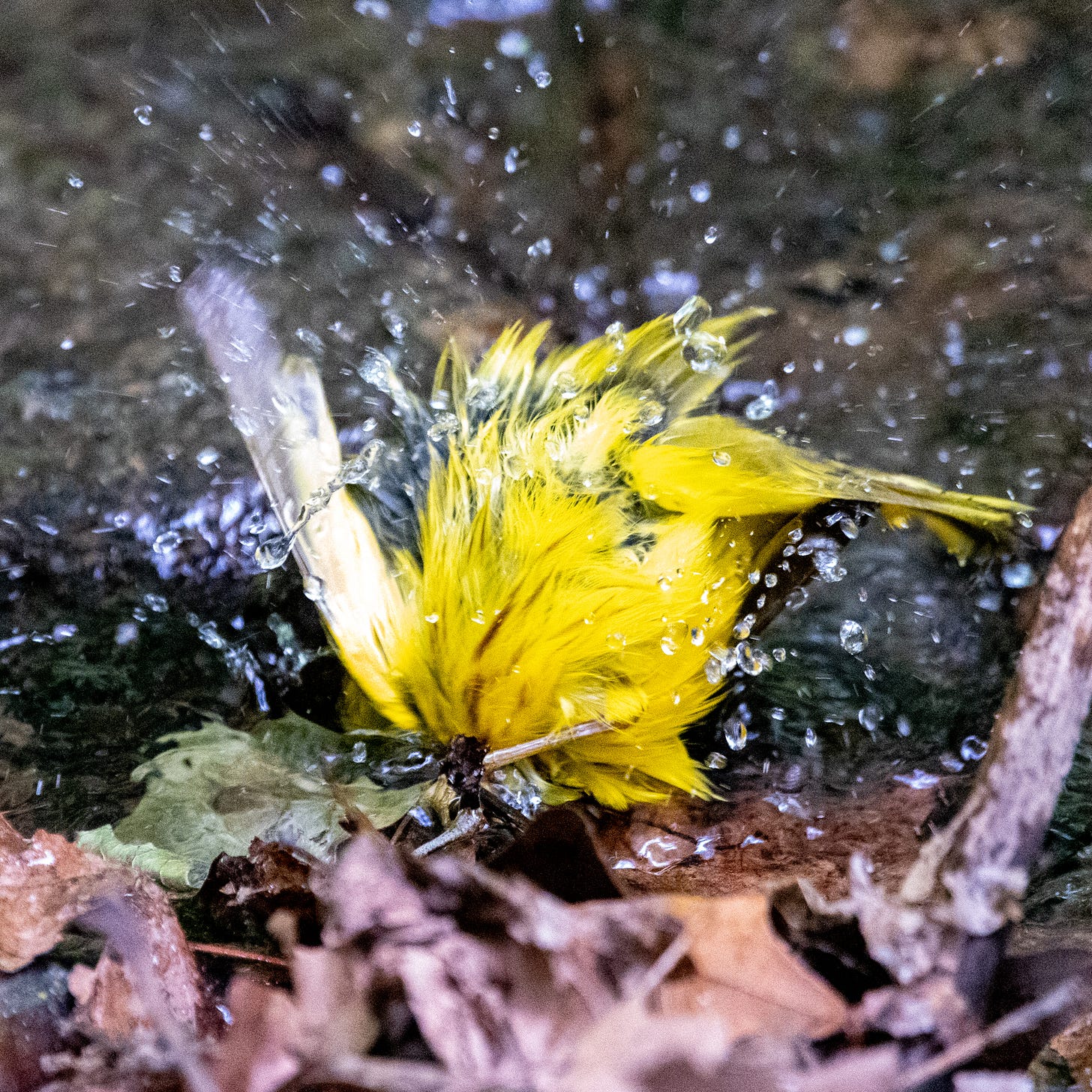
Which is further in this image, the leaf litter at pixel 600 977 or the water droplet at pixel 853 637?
the water droplet at pixel 853 637

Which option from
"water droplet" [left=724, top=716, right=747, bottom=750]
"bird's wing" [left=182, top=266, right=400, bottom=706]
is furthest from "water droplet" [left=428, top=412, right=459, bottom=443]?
"water droplet" [left=724, top=716, right=747, bottom=750]

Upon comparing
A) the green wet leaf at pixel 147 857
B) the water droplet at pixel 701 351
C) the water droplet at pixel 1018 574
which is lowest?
the water droplet at pixel 1018 574

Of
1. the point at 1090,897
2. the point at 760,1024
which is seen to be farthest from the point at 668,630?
the point at 760,1024

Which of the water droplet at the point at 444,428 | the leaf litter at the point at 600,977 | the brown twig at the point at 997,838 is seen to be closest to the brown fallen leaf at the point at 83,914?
the leaf litter at the point at 600,977

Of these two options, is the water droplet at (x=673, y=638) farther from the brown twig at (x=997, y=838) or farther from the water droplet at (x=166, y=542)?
the water droplet at (x=166, y=542)

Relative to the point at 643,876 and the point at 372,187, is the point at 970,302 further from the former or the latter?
the point at 643,876

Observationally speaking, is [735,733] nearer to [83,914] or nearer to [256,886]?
[256,886]
